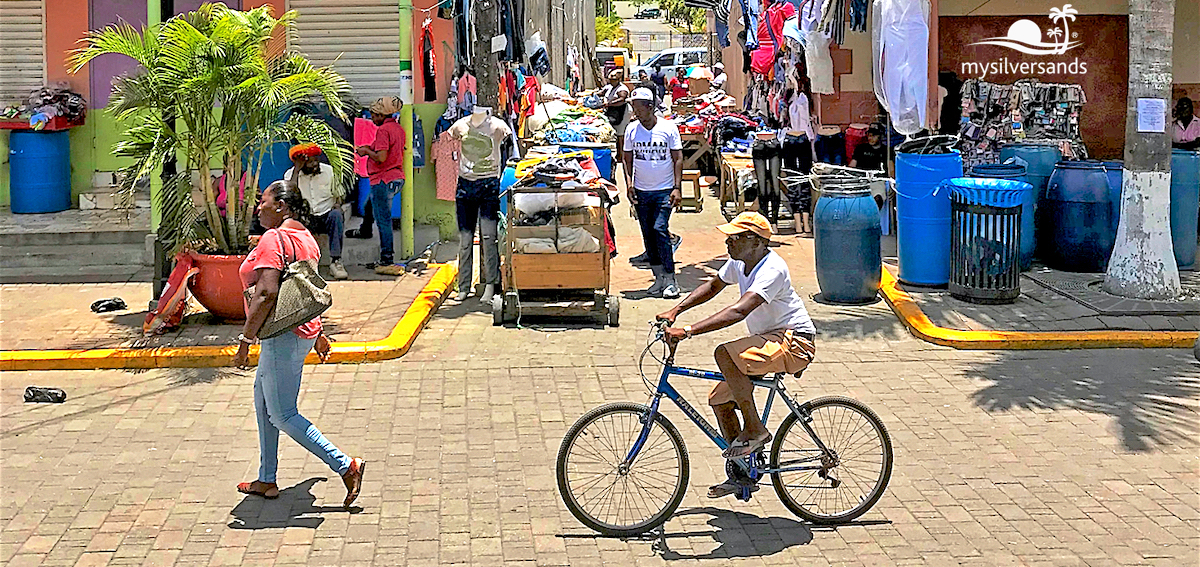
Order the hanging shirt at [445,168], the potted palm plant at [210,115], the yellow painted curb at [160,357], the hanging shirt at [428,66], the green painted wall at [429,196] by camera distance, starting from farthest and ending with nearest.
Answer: the green painted wall at [429,196] < the hanging shirt at [445,168] < the hanging shirt at [428,66] < the potted palm plant at [210,115] < the yellow painted curb at [160,357]

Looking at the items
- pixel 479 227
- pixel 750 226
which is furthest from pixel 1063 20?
pixel 750 226

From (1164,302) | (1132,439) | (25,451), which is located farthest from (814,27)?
(25,451)

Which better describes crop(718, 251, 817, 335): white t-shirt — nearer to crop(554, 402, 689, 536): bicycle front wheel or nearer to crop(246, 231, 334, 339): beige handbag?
crop(554, 402, 689, 536): bicycle front wheel

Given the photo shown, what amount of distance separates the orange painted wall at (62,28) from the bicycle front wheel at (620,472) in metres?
10.1

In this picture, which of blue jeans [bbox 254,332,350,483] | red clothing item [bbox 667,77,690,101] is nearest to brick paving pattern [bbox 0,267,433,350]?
blue jeans [bbox 254,332,350,483]

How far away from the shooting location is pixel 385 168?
482 inches

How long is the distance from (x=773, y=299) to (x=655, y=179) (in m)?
5.61

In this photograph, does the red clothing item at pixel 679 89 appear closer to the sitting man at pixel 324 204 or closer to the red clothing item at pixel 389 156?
the red clothing item at pixel 389 156

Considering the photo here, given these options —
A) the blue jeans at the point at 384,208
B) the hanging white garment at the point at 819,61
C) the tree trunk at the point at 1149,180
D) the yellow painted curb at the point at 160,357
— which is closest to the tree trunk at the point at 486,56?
the blue jeans at the point at 384,208

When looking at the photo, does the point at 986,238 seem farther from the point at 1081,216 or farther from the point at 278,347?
the point at 278,347

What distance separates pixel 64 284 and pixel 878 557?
8703 millimetres

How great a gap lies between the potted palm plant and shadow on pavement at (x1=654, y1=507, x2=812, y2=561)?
197 inches

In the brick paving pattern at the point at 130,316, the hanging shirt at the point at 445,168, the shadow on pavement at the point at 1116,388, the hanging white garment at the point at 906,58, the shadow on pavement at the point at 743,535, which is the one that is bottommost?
the shadow on pavement at the point at 743,535

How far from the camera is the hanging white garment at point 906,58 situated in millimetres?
12453
